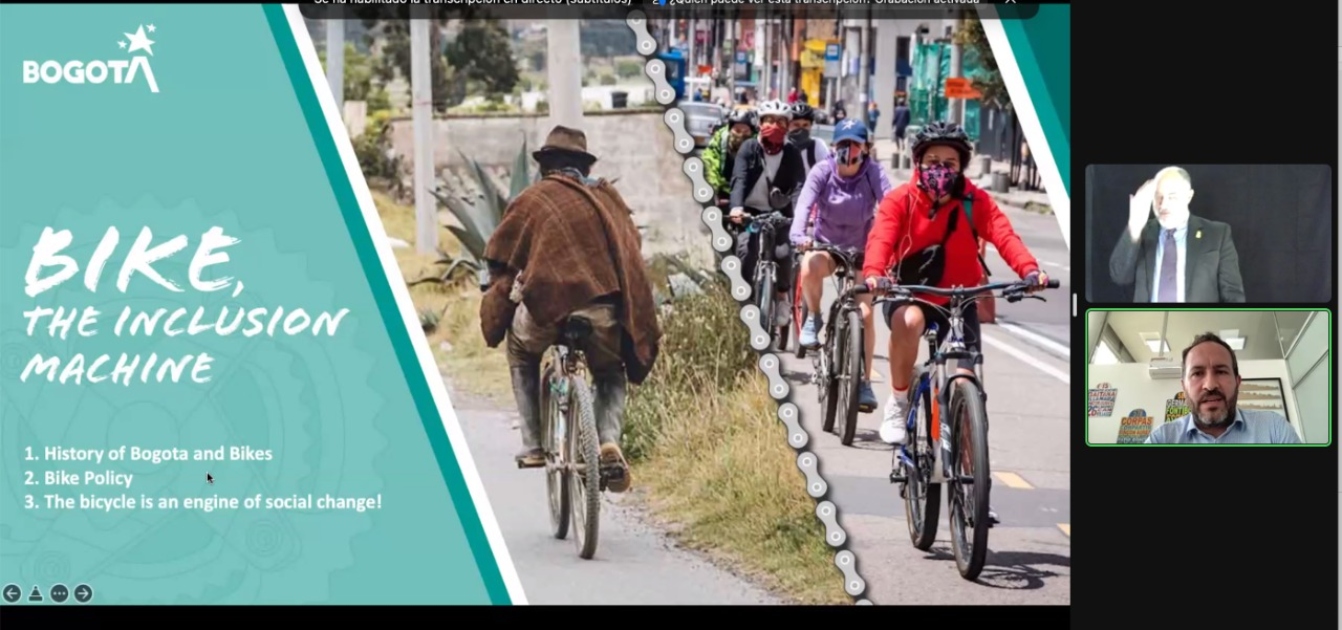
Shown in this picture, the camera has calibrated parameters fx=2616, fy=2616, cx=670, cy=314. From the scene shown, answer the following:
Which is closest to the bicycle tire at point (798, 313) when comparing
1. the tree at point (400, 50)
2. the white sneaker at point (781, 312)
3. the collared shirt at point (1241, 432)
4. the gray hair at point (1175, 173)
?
the white sneaker at point (781, 312)

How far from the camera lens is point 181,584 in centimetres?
725

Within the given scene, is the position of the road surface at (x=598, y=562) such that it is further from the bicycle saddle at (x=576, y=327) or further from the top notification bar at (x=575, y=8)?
the top notification bar at (x=575, y=8)

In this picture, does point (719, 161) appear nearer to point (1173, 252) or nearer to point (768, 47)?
point (768, 47)

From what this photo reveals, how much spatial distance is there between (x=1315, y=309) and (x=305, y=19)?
288cm

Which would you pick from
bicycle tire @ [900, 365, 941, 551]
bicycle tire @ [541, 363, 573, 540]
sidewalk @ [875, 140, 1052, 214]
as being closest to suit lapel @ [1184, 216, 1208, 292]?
sidewalk @ [875, 140, 1052, 214]

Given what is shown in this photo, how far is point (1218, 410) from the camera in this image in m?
7.25

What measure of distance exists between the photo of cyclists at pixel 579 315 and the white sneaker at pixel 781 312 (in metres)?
0.89

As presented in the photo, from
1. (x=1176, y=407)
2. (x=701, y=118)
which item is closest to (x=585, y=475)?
(x=1176, y=407)

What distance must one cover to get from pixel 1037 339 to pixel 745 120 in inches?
86.5

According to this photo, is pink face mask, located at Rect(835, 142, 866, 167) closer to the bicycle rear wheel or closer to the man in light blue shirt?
the bicycle rear wheel

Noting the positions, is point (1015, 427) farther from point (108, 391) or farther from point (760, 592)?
point (108, 391)

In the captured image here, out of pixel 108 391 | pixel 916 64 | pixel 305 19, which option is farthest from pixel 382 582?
pixel 916 64

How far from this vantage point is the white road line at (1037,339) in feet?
24.0

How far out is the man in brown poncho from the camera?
23.8 feet
